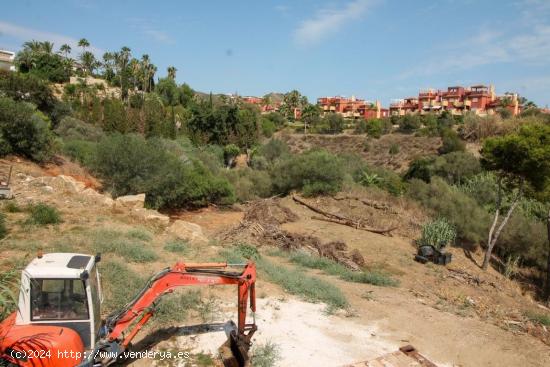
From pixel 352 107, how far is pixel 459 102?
22.8 meters

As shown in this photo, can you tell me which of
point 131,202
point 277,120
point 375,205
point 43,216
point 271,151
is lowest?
point 375,205

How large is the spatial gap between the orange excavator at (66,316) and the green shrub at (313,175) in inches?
660

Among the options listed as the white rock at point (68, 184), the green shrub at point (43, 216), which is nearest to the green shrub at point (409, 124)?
the white rock at point (68, 184)

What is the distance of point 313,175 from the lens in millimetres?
22250

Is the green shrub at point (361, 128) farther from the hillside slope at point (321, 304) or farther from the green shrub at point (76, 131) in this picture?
the hillside slope at point (321, 304)

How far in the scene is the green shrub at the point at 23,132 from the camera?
733 inches

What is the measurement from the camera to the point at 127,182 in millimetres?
18031

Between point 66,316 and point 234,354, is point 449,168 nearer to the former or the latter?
point 234,354

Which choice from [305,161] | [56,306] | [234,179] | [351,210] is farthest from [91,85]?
[56,306]

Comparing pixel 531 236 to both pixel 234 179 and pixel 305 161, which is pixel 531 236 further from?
pixel 234 179

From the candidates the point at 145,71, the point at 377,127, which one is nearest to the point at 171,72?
the point at 145,71

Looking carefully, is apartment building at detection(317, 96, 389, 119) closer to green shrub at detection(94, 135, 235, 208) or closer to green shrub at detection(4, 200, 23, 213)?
green shrub at detection(94, 135, 235, 208)

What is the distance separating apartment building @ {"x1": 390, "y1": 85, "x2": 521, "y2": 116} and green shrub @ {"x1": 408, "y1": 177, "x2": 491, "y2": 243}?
167ft

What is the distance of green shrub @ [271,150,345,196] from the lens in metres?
21.9
